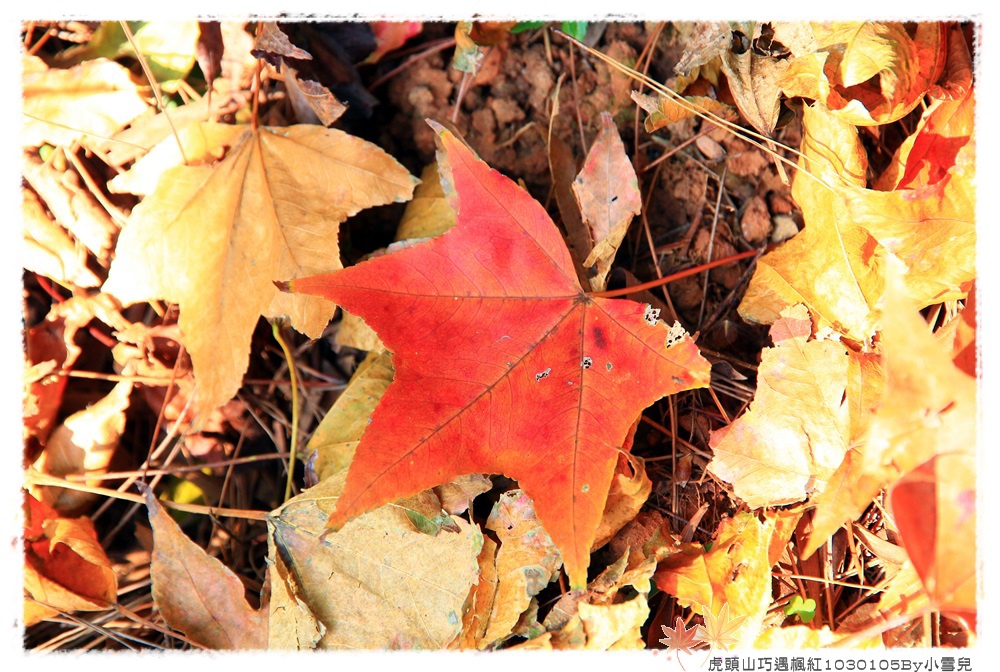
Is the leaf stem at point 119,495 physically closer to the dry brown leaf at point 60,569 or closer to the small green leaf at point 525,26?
the dry brown leaf at point 60,569

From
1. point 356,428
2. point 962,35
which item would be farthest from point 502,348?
point 962,35

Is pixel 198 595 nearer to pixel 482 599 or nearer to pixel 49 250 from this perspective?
pixel 482 599

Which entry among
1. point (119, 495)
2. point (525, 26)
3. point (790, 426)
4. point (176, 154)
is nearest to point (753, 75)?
point (525, 26)

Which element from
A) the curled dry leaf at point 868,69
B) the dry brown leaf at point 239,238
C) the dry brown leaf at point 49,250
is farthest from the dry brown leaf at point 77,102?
the curled dry leaf at point 868,69

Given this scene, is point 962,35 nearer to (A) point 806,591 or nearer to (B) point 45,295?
(A) point 806,591

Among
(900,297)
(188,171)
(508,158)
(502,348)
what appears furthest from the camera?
(508,158)
